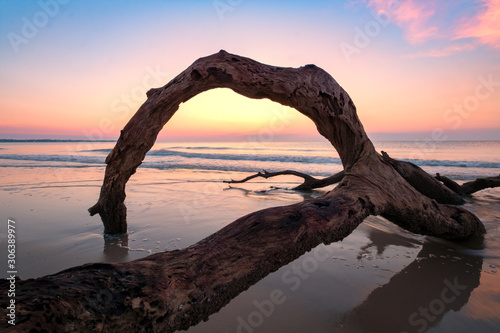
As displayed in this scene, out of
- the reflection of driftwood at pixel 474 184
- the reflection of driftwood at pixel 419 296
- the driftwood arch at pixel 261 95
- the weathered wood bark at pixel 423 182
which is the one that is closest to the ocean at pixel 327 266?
the reflection of driftwood at pixel 419 296

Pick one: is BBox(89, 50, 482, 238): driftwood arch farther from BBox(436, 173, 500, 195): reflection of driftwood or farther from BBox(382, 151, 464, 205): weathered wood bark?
BBox(436, 173, 500, 195): reflection of driftwood

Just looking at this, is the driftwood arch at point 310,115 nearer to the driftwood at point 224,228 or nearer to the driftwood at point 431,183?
the driftwood at point 224,228

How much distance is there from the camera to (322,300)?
2.30 metres

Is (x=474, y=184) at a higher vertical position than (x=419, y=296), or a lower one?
higher

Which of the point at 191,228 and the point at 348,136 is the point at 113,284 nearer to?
the point at 348,136

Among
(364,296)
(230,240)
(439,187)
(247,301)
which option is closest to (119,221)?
(247,301)

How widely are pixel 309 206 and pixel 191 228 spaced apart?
268 cm

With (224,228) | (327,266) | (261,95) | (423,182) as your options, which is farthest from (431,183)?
(224,228)

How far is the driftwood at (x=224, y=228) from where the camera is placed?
114cm

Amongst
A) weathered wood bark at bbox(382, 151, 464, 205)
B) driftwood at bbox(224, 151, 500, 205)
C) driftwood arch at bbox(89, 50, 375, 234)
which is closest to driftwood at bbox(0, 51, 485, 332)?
driftwood arch at bbox(89, 50, 375, 234)

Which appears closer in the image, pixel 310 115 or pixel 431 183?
pixel 310 115

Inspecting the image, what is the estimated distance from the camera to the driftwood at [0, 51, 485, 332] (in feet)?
Answer: 3.74

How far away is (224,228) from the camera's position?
6.05 feet

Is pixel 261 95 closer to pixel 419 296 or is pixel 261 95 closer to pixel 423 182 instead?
pixel 419 296
